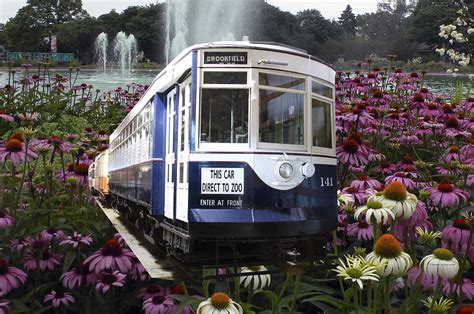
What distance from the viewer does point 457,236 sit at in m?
3.86

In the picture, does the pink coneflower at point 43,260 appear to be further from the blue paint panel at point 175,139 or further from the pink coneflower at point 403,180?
the pink coneflower at point 403,180

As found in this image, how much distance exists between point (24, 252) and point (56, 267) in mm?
279

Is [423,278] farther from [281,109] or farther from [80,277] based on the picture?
[80,277]

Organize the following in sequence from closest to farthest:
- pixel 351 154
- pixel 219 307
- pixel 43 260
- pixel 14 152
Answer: pixel 219 307
pixel 43 260
pixel 351 154
pixel 14 152

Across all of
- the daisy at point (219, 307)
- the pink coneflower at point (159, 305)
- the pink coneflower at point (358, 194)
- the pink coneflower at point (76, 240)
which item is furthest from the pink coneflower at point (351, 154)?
the daisy at point (219, 307)

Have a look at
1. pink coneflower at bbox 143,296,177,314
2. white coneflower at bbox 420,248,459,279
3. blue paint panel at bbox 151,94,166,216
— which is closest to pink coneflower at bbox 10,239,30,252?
blue paint panel at bbox 151,94,166,216

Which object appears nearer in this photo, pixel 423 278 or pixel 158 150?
pixel 423 278

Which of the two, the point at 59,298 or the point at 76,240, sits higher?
the point at 76,240

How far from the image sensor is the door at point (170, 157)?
4324 mm

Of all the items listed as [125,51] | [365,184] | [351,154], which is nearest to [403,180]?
[365,184]

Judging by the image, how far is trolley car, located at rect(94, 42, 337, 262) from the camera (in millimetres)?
3699

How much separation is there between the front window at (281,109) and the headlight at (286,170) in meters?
0.16

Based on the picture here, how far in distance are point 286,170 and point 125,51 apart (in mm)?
39542

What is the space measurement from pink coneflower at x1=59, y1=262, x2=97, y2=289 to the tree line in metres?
22.9
